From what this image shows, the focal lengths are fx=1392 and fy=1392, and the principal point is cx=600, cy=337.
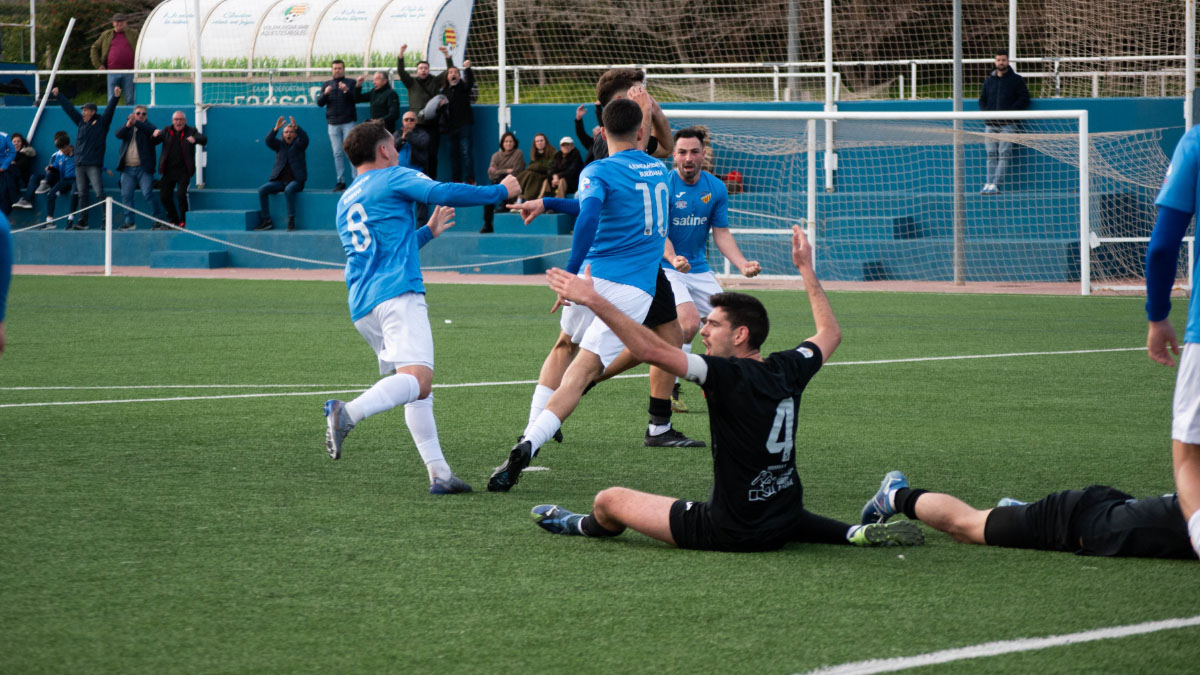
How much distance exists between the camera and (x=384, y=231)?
6.65m

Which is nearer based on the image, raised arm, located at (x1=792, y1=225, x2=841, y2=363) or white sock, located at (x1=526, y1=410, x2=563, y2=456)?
raised arm, located at (x1=792, y1=225, x2=841, y2=363)

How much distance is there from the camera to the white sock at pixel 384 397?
6.21 meters

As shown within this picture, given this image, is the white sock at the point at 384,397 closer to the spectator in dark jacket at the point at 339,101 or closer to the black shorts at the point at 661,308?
the black shorts at the point at 661,308

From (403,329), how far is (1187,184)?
365 cm

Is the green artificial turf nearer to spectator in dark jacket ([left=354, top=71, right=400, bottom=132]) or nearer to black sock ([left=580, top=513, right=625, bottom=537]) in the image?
black sock ([left=580, top=513, right=625, bottom=537])

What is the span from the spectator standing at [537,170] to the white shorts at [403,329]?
53.9 ft

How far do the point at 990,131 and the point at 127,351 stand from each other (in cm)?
1390

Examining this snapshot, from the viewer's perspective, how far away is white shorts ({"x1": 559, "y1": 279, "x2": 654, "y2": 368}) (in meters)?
7.08

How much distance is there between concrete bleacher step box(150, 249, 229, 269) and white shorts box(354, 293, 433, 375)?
19043 mm

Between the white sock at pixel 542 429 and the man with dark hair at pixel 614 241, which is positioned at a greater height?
the man with dark hair at pixel 614 241

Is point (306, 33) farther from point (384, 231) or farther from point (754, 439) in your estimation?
point (754, 439)

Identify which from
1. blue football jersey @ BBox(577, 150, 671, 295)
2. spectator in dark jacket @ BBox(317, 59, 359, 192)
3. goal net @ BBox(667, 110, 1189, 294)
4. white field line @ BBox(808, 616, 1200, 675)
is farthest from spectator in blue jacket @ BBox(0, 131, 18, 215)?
white field line @ BBox(808, 616, 1200, 675)

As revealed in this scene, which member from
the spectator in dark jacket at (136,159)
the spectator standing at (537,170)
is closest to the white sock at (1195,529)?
the spectator standing at (537,170)

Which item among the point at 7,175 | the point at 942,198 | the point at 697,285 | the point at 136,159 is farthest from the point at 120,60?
the point at 697,285
